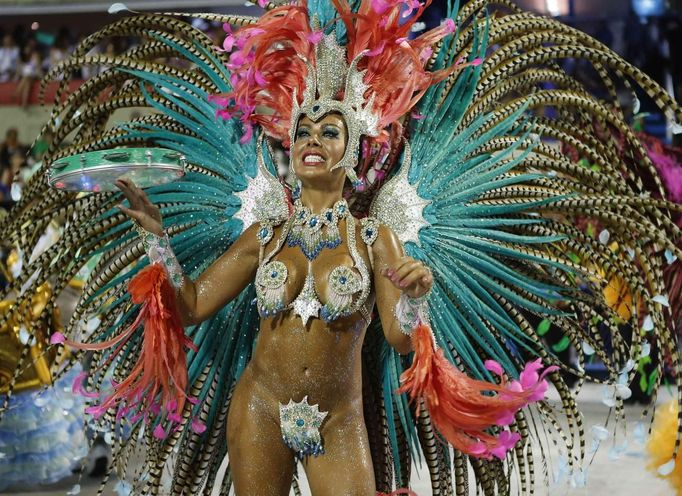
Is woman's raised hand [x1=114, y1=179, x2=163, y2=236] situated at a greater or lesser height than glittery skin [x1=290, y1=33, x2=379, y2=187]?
lesser

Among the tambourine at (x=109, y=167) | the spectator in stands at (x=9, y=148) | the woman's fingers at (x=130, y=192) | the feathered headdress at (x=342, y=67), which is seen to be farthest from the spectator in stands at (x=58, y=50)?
the woman's fingers at (x=130, y=192)

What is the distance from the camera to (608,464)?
5902 mm

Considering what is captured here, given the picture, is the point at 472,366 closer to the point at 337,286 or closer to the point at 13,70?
the point at 337,286

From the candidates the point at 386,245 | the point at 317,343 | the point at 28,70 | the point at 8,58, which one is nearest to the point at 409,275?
the point at 386,245

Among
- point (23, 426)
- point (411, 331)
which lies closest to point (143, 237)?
point (411, 331)

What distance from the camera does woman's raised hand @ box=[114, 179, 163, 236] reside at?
3102mm

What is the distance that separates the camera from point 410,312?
9.89ft

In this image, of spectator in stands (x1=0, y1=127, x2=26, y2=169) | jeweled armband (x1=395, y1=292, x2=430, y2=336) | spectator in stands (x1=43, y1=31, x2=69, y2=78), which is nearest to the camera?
jeweled armband (x1=395, y1=292, x2=430, y2=336)

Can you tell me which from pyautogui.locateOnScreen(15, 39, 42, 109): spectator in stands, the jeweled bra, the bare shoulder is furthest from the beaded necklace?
pyautogui.locateOnScreen(15, 39, 42, 109): spectator in stands

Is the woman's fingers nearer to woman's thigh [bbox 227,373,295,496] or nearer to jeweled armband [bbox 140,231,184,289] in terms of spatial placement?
jeweled armband [bbox 140,231,184,289]

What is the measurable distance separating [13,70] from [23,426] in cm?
624

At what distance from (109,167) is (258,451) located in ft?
3.08

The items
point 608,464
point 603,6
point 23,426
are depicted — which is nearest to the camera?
point 23,426

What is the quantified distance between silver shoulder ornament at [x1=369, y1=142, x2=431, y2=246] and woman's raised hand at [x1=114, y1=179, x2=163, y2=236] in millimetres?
694
